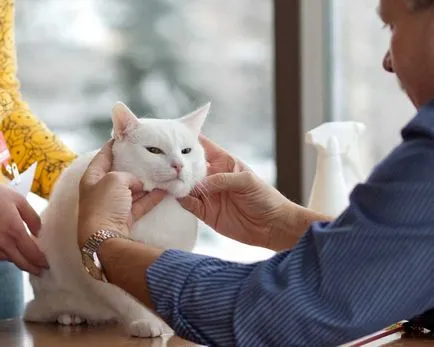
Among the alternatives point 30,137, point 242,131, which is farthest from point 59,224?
point 242,131

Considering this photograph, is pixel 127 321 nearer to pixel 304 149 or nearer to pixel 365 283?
pixel 365 283

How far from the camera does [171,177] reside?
54.7 inches

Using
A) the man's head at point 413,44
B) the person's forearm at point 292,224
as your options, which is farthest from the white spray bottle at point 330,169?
the man's head at point 413,44

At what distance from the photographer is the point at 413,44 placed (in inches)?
37.1

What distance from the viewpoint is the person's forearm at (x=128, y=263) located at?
1054mm

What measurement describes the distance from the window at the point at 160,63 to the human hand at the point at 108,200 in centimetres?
134

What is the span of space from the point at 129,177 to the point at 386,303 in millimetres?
515

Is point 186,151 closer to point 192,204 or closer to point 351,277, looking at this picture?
point 192,204

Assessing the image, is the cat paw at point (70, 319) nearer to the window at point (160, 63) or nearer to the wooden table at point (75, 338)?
the wooden table at point (75, 338)

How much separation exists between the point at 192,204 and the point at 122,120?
0.55ft

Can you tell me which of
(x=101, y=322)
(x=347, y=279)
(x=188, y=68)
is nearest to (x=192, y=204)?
(x=101, y=322)

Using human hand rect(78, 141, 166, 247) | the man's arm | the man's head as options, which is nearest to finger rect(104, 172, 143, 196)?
human hand rect(78, 141, 166, 247)

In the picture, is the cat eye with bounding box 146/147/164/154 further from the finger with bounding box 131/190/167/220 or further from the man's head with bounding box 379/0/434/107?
the man's head with bounding box 379/0/434/107

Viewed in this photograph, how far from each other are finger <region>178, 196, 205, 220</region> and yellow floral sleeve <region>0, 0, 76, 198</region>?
370 millimetres
